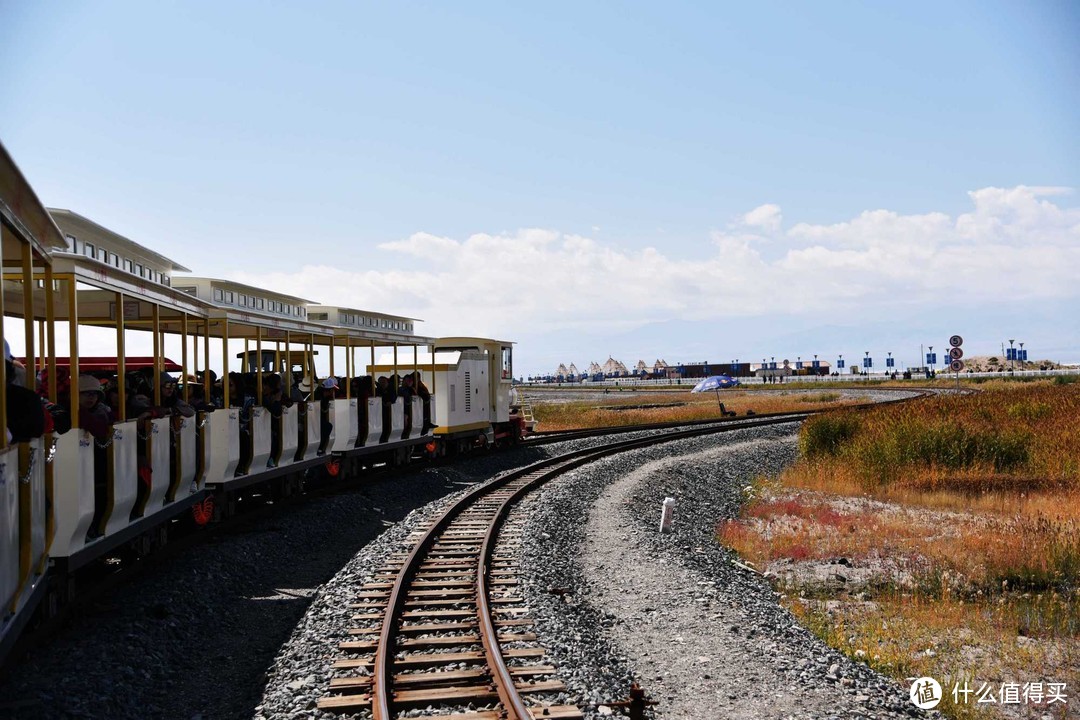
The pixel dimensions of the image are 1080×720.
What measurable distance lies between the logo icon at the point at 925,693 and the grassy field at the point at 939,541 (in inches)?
5.2

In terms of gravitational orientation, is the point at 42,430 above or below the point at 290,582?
above

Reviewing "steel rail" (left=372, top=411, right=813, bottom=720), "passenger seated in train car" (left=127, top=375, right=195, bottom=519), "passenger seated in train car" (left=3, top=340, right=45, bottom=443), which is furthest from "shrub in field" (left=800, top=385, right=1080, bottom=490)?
"passenger seated in train car" (left=3, top=340, right=45, bottom=443)

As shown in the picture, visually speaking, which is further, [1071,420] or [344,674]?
[1071,420]

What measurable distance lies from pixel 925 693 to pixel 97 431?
7.53 m

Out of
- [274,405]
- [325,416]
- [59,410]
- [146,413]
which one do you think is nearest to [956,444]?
[325,416]

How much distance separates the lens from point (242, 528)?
13.3 m

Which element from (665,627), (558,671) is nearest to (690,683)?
(558,671)

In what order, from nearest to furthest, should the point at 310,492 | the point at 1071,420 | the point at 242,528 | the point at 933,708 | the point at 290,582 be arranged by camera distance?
the point at 933,708, the point at 290,582, the point at 242,528, the point at 310,492, the point at 1071,420

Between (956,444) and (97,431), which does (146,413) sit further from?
(956,444)

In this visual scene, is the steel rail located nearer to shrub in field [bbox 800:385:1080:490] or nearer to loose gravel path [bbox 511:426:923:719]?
loose gravel path [bbox 511:426:923:719]

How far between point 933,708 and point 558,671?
2840 mm

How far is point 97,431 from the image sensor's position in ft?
28.2

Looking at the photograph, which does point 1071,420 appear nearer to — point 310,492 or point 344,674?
point 310,492

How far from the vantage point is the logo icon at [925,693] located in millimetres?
7029
